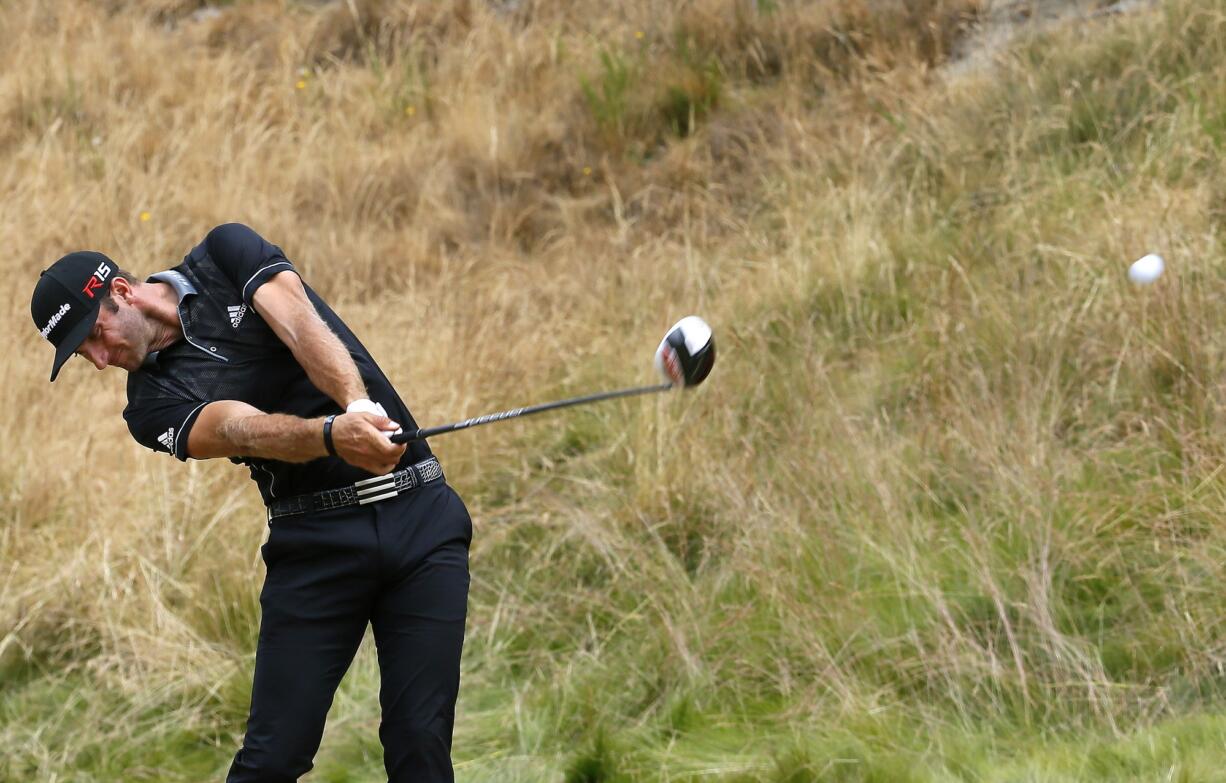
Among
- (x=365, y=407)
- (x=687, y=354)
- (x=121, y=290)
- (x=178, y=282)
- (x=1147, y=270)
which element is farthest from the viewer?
(x=1147, y=270)

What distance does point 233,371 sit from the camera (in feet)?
14.6

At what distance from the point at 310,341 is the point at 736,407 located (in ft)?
9.92

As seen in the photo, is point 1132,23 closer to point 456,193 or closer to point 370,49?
point 456,193

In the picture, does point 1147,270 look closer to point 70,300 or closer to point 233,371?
point 233,371

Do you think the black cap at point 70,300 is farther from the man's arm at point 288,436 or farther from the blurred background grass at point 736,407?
the blurred background grass at point 736,407

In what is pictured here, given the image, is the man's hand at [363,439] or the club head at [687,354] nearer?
the man's hand at [363,439]

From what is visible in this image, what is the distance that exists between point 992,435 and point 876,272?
1962 millimetres

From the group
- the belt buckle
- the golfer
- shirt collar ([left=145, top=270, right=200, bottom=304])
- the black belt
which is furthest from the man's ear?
the belt buckle

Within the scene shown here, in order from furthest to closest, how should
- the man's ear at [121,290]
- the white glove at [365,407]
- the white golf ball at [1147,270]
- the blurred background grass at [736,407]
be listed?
the white golf ball at [1147,270], the blurred background grass at [736,407], the man's ear at [121,290], the white glove at [365,407]

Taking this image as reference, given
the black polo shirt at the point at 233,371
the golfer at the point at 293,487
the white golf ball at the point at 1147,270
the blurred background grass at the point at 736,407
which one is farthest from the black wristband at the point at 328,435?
Result: the white golf ball at the point at 1147,270

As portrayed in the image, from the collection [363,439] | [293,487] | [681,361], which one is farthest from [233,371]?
[681,361]

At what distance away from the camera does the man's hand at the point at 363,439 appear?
157 inches

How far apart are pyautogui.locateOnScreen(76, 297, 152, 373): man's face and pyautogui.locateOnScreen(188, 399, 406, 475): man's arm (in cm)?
30

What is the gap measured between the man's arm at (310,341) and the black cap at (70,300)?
45cm
